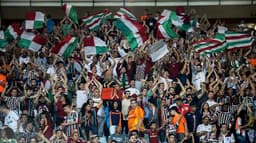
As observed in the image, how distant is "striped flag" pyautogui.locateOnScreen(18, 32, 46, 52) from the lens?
25.8 m

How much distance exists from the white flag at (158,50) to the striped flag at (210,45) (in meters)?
0.93

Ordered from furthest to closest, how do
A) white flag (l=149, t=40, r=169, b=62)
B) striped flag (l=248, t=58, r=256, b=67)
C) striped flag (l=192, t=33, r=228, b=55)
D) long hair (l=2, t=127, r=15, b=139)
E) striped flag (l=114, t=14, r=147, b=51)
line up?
striped flag (l=114, t=14, r=147, b=51) < striped flag (l=192, t=33, r=228, b=55) < white flag (l=149, t=40, r=169, b=62) < striped flag (l=248, t=58, r=256, b=67) < long hair (l=2, t=127, r=15, b=139)

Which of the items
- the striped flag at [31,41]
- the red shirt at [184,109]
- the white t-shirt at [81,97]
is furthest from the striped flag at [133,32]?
the red shirt at [184,109]

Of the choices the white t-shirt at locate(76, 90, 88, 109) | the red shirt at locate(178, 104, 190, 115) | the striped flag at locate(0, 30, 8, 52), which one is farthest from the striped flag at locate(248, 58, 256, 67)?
the striped flag at locate(0, 30, 8, 52)

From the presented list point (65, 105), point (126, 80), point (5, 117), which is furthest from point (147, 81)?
point (5, 117)

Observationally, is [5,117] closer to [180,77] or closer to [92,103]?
[92,103]

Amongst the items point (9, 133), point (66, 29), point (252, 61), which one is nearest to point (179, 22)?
point (252, 61)

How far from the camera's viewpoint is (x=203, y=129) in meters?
21.8

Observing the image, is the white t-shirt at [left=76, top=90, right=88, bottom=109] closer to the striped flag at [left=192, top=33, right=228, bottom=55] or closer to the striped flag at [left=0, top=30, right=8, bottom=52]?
the striped flag at [left=0, top=30, right=8, bottom=52]

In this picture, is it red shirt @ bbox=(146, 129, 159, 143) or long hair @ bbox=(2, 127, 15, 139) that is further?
red shirt @ bbox=(146, 129, 159, 143)

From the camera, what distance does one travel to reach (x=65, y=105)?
22.4m

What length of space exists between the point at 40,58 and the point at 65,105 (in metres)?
3.11

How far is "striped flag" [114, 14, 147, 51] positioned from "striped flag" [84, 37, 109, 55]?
803mm

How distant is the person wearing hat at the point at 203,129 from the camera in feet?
71.2
